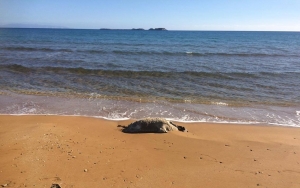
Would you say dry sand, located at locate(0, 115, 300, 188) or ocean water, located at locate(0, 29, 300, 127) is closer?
dry sand, located at locate(0, 115, 300, 188)

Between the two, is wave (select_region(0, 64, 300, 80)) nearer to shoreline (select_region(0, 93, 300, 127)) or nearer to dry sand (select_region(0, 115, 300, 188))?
shoreline (select_region(0, 93, 300, 127))

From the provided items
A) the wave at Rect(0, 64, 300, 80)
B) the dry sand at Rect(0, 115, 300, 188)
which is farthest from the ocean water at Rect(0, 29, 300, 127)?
the dry sand at Rect(0, 115, 300, 188)

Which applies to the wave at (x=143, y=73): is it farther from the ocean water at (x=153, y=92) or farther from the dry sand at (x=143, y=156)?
the dry sand at (x=143, y=156)

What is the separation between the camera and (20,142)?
620 cm

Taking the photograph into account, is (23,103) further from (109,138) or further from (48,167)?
(48,167)

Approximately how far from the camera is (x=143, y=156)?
5.84m

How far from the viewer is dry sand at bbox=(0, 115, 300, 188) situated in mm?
4840

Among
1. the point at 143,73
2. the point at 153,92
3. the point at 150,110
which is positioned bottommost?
the point at 150,110

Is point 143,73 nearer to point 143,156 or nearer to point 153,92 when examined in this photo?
point 153,92

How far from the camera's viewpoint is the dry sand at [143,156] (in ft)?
15.9

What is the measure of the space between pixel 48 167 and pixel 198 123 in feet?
16.8

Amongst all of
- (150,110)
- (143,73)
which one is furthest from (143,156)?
(143,73)

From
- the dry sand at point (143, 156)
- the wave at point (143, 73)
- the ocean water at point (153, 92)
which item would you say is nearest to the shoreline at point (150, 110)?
the ocean water at point (153, 92)

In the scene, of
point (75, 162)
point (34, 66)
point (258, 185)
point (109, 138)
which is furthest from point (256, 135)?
point (34, 66)
